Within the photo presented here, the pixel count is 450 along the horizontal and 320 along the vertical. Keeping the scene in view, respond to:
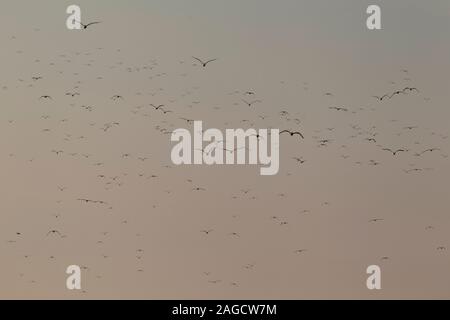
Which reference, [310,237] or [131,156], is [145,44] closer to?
[131,156]

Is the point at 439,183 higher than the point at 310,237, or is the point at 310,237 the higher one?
the point at 439,183

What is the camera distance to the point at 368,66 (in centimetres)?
225

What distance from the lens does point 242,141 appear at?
2271 millimetres

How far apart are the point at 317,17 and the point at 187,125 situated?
2.05 ft

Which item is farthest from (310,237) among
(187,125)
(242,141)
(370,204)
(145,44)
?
(145,44)

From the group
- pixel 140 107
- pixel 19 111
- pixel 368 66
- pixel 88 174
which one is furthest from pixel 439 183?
pixel 19 111

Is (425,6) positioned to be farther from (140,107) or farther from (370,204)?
(140,107)

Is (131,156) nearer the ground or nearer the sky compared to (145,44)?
nearer the ground

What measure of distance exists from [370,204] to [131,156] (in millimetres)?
903

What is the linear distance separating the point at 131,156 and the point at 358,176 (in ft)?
2.77
